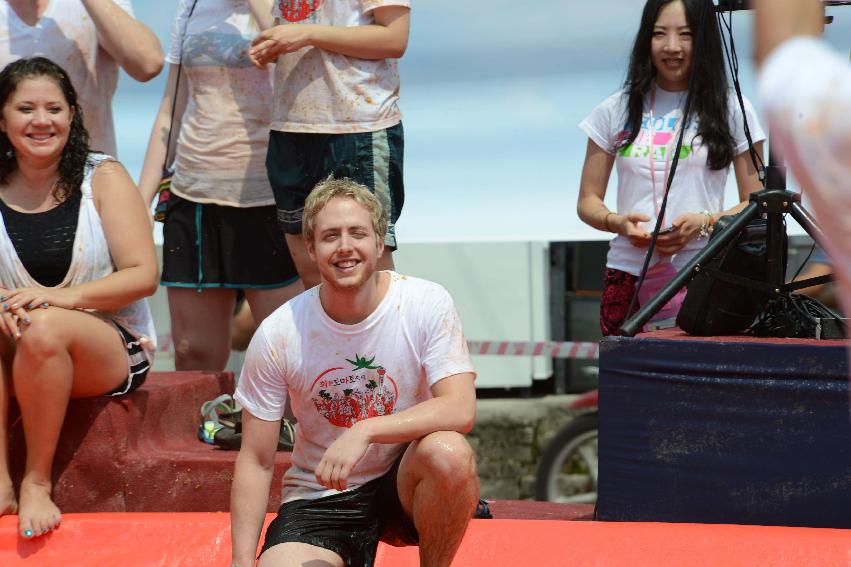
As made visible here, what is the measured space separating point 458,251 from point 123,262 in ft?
11.3

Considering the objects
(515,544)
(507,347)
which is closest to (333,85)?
(515,544)

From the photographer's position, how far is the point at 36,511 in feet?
10.9

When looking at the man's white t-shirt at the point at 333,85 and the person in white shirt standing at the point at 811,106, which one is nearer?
the person in white shirt standing at the point at 811,106

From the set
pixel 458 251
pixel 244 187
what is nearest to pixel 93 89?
pixel 244 187

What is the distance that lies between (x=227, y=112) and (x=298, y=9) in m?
0.48

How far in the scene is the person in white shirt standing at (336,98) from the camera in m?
3.40

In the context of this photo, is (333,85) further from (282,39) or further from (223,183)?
(223,183)

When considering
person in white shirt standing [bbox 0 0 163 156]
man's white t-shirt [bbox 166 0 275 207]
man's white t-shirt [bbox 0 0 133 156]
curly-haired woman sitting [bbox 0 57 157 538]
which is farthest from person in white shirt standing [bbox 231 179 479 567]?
man's white t-shirt [bbox 0 0 133 156]

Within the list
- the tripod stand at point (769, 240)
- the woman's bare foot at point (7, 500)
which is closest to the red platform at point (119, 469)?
the woman's bare foot at point (7, 500)

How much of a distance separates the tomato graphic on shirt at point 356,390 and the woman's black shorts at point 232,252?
107 centimetres

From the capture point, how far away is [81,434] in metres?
3.62

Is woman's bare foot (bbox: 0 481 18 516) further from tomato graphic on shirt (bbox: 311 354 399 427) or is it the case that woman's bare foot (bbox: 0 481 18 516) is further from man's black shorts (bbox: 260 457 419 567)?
tomato graphic on shirt (bbox: 311 354 399 427)

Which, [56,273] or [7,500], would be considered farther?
[56,273]

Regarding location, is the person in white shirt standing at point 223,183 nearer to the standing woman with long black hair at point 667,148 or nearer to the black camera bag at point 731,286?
the standing woman with long black hair at point 667,148
